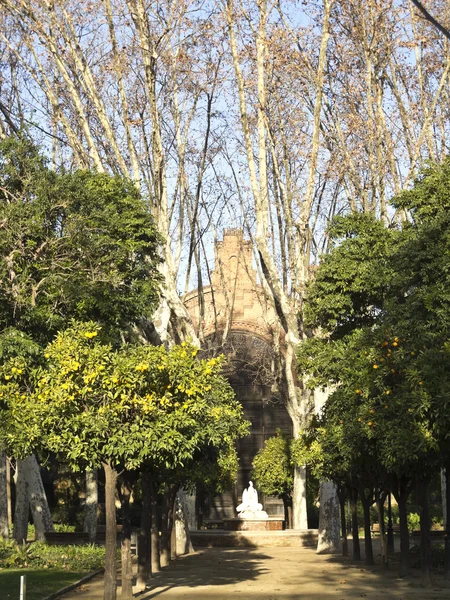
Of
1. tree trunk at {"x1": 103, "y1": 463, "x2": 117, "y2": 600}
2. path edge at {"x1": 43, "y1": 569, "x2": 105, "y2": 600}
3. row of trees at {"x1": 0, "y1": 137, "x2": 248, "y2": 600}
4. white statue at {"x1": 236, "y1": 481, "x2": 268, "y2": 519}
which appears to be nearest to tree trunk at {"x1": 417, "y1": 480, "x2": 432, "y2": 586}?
row of trees at {"x1": 0, "y1": 137, "x2": 248, "y2": 600}

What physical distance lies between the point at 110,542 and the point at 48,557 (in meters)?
8.70

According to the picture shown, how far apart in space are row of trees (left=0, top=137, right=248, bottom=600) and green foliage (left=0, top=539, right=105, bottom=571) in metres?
1.87

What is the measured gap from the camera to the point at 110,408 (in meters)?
17.3

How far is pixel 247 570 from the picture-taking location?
2650 centimetres

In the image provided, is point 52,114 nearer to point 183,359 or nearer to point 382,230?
point 382,230

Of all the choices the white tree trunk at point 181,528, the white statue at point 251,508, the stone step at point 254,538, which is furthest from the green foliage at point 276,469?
the white tree trunk at point 181,528

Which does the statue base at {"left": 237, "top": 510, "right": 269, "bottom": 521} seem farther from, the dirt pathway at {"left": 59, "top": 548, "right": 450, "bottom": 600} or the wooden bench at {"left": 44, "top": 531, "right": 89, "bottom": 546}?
the dirt pathway at {"left": 59, "top": 548, "right": 450, "bottom": 600}

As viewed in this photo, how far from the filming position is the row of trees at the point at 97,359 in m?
17.2

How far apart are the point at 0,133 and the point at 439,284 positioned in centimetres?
1466

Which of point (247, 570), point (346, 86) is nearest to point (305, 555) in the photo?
point (247, 570)

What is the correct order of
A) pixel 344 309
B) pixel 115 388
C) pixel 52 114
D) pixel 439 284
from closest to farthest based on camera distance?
pixel 115 388 → pixel 439 284 → pixel 344 309 → pixel 52 114

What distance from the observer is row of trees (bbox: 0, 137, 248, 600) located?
56.6ft

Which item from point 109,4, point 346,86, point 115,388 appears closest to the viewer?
point 115,388

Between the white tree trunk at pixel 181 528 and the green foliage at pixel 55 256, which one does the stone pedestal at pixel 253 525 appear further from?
the green foliage at pixel 55 256
